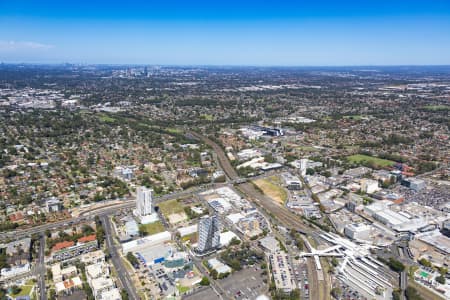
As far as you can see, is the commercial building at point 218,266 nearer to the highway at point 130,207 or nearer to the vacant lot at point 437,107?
the highway at point 130,207

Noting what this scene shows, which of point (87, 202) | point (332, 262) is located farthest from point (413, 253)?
point (87, 202)

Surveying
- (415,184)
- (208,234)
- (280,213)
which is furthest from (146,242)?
(415,184)

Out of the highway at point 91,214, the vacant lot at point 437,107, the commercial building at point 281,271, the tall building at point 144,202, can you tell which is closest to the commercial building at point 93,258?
the tall building at point 144,202

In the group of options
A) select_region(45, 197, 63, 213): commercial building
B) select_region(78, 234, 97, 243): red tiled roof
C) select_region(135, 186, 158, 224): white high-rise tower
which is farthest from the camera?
select_region(45, 197, 63, 213): commercial building

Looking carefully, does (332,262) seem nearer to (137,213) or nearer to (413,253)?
(413,253)

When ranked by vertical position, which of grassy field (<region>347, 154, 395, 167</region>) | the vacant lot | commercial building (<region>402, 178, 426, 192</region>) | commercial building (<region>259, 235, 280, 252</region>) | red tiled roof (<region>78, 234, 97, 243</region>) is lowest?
red tiled roof (<region>78, 234, 97, 243</region>)

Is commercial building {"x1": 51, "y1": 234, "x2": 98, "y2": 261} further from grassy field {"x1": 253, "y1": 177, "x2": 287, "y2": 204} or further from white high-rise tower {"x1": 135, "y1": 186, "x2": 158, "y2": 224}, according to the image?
grassy field {"x1": 253, "y1": 177, "x2": 287, "y2": 204}

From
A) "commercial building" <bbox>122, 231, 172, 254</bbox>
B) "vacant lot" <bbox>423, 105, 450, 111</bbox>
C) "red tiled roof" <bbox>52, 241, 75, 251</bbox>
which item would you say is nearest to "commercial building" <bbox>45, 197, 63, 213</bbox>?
"red tiled roof" <bbox>52, 241, 75, 251</bbox>
